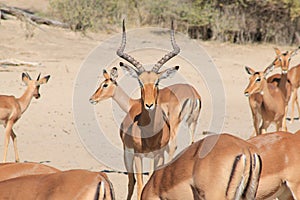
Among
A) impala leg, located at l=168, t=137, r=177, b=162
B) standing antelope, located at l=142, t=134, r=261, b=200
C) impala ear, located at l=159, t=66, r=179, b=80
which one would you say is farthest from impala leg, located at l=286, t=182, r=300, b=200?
impala leg, located at l=168, t=137, r=177, b=162

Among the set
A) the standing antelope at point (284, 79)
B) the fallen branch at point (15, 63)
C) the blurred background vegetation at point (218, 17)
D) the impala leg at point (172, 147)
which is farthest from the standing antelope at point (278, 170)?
the blurred background vegetation at point (218, 17)

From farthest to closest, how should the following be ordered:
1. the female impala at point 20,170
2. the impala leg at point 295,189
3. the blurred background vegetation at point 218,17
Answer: the blurred background vegetation at point 218,17
the impala leg at point 295,189
the female impala at point 20,170

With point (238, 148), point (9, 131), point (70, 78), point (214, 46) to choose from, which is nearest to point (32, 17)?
point (214, 46)

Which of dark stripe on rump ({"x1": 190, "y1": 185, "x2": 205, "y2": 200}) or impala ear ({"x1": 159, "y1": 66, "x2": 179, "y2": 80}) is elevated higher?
impala ear ({"x1": 159, "y1": 66, "x2": 179, "y2": 80})

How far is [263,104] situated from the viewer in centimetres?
1045

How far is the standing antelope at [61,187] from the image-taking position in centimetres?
463

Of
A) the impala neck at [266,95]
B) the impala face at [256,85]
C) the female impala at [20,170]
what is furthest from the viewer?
the impala face at [256,85]

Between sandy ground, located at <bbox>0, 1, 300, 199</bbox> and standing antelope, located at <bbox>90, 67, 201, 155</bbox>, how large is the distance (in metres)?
0.70

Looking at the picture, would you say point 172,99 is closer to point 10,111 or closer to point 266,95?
point 266,95

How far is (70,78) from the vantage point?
47.5 ft

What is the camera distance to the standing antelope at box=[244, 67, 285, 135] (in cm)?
1035

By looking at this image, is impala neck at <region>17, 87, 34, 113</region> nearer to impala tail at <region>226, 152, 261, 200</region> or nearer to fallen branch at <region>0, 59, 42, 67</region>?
fallen branch at <region>0, 59, 42, 67</region>

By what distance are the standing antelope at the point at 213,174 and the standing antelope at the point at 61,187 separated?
0.91 m

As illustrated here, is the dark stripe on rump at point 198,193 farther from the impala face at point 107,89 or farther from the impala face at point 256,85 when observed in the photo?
the impala face at point 256,85
